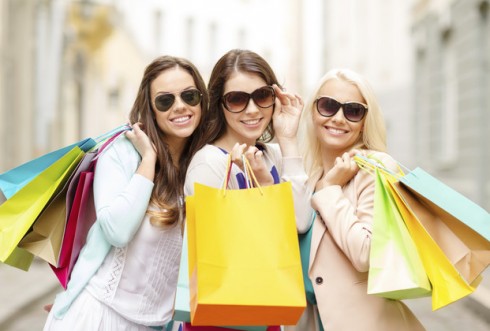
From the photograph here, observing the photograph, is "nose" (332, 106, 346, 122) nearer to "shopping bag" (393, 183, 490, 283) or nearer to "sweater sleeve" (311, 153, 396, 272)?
"sweater sleeve" (311, 153, 396, 272)

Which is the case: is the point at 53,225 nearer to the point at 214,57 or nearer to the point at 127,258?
the point at 127,258

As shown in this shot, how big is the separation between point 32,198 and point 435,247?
1429mm

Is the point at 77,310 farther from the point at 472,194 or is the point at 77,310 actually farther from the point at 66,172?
the point at 472,194

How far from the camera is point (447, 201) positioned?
2.15 metres

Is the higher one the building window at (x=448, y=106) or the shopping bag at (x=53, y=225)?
the shopping bag at (x=53, y=225)

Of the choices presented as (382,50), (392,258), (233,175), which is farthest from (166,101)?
(382,50)

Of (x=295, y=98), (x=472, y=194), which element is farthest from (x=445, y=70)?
(x=295, y=98)

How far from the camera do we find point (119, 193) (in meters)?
2.33

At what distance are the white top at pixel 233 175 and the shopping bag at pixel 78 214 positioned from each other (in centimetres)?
36

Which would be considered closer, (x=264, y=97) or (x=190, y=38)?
(x=264, y=97)

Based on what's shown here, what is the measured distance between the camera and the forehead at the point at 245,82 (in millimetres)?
2451

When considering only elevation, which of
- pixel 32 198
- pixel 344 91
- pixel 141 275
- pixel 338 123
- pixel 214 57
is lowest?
pixel 214 57

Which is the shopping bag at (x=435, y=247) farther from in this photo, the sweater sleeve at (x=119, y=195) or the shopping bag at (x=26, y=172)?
the shopping bag at (x=26, y=172)

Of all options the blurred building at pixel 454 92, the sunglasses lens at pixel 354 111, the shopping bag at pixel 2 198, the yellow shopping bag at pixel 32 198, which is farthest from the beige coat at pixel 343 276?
the blurred building at pixel 454 92
